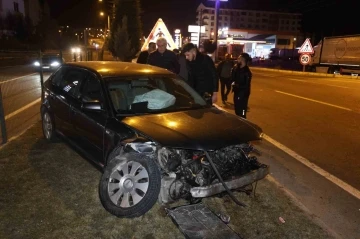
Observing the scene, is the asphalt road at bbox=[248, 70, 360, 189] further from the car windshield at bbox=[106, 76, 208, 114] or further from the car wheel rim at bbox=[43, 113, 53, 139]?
the car wheel rim at bbox=[43, 113, 53, 139]

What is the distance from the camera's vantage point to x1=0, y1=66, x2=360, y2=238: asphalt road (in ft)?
14.0

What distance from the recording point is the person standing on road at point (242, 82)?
7.43m

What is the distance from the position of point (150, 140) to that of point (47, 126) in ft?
10.2

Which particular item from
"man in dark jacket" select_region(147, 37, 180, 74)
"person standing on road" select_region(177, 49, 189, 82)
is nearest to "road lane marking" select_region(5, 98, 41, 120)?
"man in dark jacket" select_region(147, 37, 180, 74)

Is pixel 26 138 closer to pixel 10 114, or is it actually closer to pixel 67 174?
pixel 67 174

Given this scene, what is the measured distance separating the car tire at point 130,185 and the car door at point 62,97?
1.68m

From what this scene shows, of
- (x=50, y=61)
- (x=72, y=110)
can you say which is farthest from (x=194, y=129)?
(x=50, y=61)

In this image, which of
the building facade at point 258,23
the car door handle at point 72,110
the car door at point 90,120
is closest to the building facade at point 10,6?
the building facade at point 258,23

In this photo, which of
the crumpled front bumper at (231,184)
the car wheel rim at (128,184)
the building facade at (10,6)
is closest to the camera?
the crumpled front bumper at (231,184)

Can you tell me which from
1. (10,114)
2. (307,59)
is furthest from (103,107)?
(307,59)

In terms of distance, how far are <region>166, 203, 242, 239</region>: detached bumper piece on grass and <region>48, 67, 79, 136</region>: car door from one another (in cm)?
230

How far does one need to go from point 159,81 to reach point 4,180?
2546 mm

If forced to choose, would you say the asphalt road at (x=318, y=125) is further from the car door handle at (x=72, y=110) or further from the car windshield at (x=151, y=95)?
the car door handle at (x=72, y=110)

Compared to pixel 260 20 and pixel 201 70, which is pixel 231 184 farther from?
pixel 260 20
